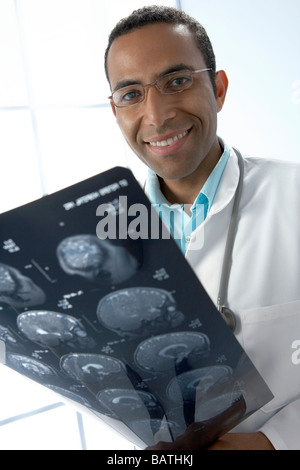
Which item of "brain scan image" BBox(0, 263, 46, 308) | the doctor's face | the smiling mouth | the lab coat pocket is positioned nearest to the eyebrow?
the doctor's face

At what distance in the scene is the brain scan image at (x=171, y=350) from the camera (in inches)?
22.0

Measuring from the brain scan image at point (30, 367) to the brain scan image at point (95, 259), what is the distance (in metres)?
0.21

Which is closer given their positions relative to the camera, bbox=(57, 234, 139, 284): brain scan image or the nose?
bbox=(57, 234, 139, 284): brain scan image

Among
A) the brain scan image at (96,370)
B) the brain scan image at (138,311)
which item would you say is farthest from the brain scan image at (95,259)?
the brain scan image at (96,370)

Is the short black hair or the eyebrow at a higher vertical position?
the short black hair

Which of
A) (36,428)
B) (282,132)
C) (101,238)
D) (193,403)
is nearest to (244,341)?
(193,403)

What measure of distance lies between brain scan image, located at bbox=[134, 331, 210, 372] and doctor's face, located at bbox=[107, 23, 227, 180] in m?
0.52

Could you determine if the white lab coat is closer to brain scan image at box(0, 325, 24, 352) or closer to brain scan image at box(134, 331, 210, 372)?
brain scan image at box(134, 331, 210, 372)

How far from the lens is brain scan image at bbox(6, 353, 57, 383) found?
671 millimetres

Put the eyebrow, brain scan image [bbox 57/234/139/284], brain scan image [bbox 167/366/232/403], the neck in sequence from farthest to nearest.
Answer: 1. the neck
2. the eyebrow
3. brain scan image [bbox 167/366/232/403]
4. brain scan image [bbox 57/234/139/284]

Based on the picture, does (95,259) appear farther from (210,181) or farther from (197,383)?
(210,181)

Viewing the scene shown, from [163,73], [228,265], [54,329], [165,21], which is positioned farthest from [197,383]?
[165,21]
